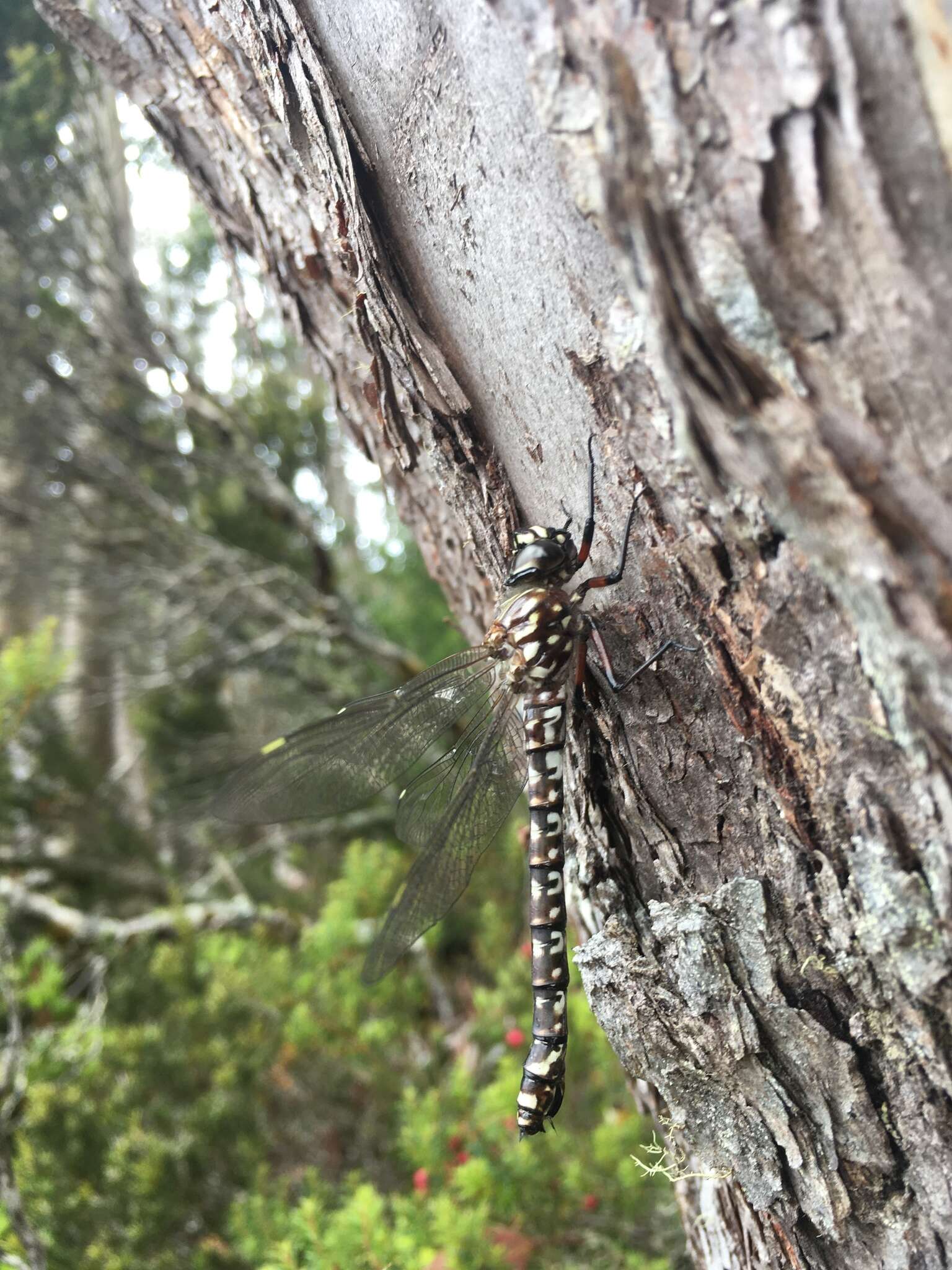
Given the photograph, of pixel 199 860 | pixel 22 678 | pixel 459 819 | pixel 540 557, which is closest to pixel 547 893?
pixel 459 819

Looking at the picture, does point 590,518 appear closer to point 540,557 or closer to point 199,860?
point 540,557

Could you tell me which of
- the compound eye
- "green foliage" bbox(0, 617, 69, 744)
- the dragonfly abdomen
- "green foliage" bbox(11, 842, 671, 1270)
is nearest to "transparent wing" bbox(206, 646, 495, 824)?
the dragonfly abdomen

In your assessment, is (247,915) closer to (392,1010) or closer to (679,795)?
(392,1010)

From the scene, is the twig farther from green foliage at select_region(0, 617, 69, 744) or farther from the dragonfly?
the dragonfly

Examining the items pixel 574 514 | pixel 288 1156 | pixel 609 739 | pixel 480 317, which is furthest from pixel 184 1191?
pixel 480 317

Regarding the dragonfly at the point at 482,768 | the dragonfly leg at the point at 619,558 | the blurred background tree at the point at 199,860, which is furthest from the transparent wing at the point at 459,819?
the blurred background tree at the point at 199,860

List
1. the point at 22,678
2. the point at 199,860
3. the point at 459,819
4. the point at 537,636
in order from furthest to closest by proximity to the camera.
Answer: the point at 199,860 → the point at 22,678 → the point at 459,819 → the point at 537,636
